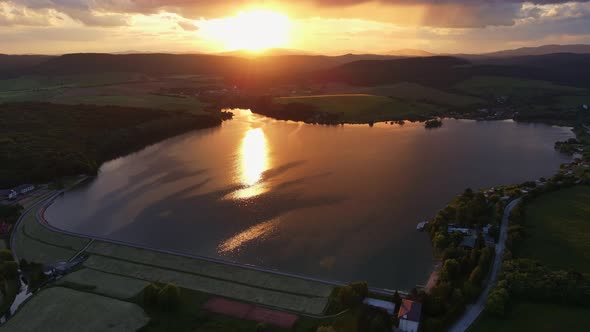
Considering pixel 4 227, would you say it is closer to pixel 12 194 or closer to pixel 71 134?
pixel 12 194

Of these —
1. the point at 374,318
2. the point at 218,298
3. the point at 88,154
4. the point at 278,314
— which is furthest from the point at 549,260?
the point at 88,154

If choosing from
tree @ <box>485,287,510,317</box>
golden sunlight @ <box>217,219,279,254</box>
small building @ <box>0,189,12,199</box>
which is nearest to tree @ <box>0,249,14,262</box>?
golden sunlight @ <box>217,219,279,254</box>

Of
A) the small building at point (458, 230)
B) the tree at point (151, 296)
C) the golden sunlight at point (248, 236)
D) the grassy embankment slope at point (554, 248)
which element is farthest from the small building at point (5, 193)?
the grassy embankment slope at point (554, 248)

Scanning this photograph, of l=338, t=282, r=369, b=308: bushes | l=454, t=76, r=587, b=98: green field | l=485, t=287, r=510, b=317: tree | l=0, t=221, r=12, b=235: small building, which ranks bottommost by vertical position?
l=0, t=221, r=12, b=235: small building

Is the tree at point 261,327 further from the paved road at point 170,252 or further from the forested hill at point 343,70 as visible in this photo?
the forested hill at point 343,70

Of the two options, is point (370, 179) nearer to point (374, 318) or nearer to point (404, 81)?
point (374, 318)

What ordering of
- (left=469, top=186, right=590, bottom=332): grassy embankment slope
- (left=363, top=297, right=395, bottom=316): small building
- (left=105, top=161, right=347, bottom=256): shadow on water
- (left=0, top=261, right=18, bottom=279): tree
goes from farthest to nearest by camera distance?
(left=105, top=161, right=347, bottom=256): shadow on water
(left=0, top=261, right=18, bottom=279): tree
(left=363, top=297, right=395, bottom=316): small building
(left=469, top=186, right=590, bottom=332): grassy embankment slope

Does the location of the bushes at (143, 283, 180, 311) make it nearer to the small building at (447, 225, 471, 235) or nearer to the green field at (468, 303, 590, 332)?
the green field at (468, 303, 590, 332)

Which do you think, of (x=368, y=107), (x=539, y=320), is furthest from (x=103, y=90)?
(x=539, y=320)
